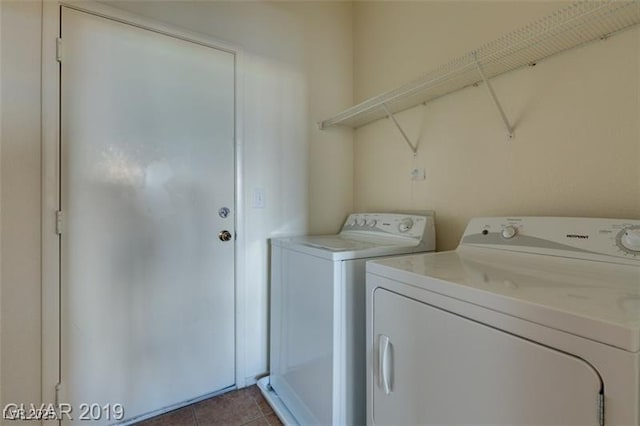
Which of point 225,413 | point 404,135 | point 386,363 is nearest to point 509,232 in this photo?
point 386,363

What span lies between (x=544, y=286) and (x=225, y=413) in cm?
167

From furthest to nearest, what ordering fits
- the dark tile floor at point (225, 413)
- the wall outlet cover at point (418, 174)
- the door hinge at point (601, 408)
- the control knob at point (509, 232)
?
the wall outlet cover at point (418, 174)
the dark tile floor at point (225, 413)
the control knob at point (509, 232)
the door hinge at point (601, 408)

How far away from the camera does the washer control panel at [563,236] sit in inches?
35.7

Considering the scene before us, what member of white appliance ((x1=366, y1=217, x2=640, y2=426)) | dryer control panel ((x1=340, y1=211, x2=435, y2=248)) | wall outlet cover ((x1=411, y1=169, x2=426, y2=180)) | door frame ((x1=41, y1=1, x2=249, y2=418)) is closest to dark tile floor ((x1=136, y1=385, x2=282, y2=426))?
door frame ((x1=41, y1=1, x2=249, y2=418))

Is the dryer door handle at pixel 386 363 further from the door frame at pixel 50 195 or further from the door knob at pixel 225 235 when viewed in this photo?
the door frame at pixel 50 195

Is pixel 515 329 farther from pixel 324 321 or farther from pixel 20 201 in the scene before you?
pixel 20 201

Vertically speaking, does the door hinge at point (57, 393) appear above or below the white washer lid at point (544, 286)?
below

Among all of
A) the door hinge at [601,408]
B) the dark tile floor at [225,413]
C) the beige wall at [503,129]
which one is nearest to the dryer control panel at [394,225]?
the beige wall at [503,129]

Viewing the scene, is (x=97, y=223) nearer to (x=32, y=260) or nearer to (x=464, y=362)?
(x=32, y=260)

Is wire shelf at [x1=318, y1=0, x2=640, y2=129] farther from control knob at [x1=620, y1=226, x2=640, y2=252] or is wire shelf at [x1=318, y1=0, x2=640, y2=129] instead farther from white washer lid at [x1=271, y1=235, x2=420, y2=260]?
white washer lid at [x1=271, y1=235, x2=420, y2=260]

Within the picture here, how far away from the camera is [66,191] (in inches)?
53.6

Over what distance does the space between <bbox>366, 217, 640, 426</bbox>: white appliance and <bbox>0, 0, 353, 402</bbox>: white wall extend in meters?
1.03

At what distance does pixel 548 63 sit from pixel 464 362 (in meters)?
1.27

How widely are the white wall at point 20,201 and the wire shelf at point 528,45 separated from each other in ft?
5.45
